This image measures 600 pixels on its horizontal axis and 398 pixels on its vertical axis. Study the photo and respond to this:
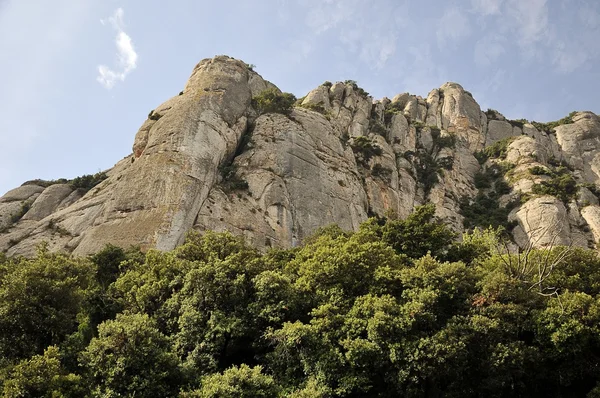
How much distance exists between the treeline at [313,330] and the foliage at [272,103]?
122 feet

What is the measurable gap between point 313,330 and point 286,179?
2899 centimetres

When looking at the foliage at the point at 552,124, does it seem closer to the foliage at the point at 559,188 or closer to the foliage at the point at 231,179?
the foliage at the point at 559,188

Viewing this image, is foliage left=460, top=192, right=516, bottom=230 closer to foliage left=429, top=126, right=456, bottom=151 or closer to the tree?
foliage left=429, top=126, right=456, bottom=151

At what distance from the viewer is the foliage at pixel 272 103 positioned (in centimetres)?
6338

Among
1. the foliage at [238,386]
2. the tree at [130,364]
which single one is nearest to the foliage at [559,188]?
the foliage at [238,386]

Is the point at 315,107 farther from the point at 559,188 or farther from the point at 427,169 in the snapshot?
the point at 559,188

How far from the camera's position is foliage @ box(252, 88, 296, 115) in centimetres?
6338

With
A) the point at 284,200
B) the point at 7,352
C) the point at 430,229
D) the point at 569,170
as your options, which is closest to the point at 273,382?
the point at 7,352

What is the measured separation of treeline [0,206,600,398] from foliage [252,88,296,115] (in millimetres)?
37176

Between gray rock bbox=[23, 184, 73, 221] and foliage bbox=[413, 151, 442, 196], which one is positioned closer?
gray rock bbox=[23, 184, 73, 221]

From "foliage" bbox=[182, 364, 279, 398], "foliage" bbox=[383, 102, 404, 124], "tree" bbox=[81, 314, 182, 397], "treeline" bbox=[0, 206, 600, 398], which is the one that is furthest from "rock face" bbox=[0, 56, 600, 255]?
"foliage" bbox=[182, 364, 279, 398]

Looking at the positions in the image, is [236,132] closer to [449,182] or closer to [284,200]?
[284,200]

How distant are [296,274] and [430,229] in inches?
421

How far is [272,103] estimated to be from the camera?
209 feet
